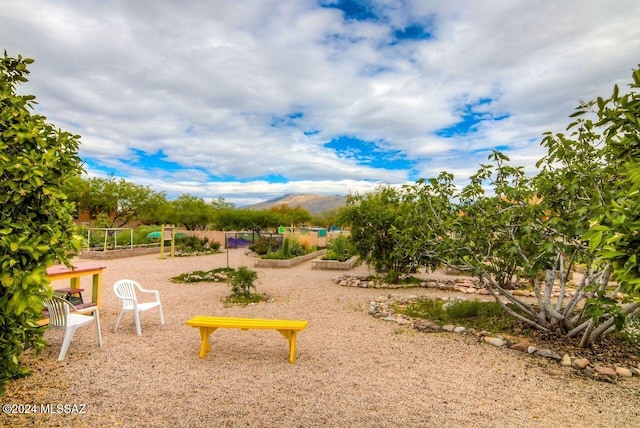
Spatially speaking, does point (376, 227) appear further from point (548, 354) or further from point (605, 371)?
point (605, 371)

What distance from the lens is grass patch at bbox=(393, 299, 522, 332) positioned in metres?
5.84

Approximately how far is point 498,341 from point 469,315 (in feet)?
4.72

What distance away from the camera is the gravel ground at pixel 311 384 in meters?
3.07

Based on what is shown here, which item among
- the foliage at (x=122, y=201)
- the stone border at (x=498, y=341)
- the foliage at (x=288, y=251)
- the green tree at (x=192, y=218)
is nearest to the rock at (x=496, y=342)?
the stone border at (x=498, y=341)

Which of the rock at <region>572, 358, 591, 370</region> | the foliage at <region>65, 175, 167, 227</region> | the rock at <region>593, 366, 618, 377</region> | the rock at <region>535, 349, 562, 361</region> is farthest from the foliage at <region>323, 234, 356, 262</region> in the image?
the foliage at <region>65, 175, 167, 227</region>

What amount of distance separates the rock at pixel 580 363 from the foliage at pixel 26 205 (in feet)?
17.5

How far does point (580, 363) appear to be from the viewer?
4285 mm

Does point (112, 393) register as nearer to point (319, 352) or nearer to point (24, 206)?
point (24, 206)

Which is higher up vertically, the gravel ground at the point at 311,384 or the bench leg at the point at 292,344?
the bench leg at the point at 292,344

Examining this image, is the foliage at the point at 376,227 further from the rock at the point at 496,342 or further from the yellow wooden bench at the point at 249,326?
the yellow wooden bench at the point at 249,326

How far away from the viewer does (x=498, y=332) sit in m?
5.55

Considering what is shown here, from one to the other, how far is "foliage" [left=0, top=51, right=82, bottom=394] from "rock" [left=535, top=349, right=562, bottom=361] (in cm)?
529

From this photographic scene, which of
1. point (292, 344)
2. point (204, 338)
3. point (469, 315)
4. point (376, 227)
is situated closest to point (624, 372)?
point (469, 315)

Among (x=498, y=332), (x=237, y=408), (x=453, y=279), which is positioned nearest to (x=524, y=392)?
(x=498, y=332)
